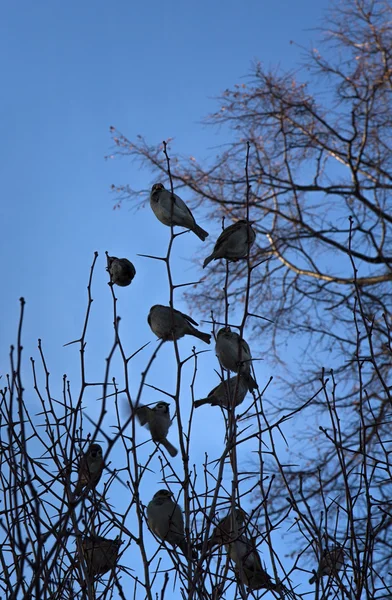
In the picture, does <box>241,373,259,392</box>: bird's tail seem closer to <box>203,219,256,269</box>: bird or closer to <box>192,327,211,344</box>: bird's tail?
<box>192,327,211,344</box>: bird's tail

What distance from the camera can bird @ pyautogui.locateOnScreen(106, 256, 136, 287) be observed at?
263cm

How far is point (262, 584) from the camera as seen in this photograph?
2.44 metres

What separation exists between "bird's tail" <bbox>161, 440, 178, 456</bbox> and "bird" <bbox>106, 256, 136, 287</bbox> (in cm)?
61

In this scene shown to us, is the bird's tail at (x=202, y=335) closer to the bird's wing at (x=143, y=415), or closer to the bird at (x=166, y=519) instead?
the bird's wing at (x=143, y=415)

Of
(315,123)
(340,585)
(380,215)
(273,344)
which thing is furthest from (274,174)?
(340,585)

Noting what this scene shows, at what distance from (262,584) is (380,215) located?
623 cm

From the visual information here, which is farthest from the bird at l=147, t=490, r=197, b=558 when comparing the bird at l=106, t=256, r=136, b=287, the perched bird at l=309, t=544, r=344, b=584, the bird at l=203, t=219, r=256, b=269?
the bird at l=203, t=219, r=256, b=269

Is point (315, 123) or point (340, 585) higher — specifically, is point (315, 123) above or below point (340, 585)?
above

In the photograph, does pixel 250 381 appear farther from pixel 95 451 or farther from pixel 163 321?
pixel 95 451

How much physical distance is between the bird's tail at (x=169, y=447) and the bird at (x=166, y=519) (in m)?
0.18

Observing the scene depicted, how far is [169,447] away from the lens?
2.57 metres

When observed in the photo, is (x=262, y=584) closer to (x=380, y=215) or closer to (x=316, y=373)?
(x=316, y=373)

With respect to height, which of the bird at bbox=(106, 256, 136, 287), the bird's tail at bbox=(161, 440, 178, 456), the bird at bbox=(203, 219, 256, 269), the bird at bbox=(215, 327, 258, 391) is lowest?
the bird's tail at bbox=(161, 440, 178, 456)

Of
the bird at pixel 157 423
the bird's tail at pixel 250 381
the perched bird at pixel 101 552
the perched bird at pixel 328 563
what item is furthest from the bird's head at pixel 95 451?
the perched bird at pixel 328 563
